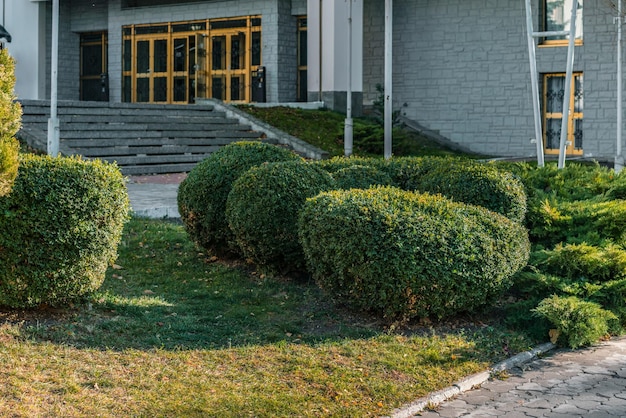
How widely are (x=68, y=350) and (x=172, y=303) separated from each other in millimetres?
2059

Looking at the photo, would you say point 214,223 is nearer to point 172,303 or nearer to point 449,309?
point 172,303

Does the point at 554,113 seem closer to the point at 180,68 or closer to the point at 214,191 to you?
the point at 180,68

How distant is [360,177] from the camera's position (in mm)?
10469

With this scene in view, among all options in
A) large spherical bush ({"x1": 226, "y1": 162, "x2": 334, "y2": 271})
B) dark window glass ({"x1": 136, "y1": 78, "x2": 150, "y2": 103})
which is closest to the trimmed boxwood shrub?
large spherical bush ({"x1": 226, "y1": 162, "x2": 334, "y2": 271})

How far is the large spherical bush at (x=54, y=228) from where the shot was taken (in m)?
7.14

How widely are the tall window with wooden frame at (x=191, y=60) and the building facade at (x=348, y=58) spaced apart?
0.05 m

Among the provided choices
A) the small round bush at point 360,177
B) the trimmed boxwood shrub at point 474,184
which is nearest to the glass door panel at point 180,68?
the trimmed boxwood shrub at point 474,184

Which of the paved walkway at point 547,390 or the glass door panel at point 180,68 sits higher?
the glass door panel at point 180,68

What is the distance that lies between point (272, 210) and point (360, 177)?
4.65 feet

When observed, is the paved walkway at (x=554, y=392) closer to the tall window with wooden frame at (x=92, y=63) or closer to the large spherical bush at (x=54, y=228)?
the large spherical bush at (x=54, y=228)

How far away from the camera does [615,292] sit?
8750 millimetres

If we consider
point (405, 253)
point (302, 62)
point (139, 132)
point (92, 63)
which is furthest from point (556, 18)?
point (405, 253)

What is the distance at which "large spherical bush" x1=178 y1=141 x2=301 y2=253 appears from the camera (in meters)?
10.4

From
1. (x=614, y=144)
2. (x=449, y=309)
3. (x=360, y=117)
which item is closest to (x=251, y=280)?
(x=449, y=309)
